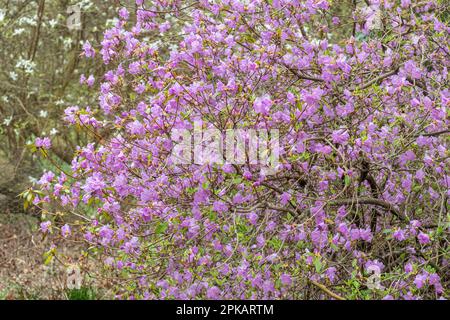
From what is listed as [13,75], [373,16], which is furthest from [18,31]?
[373,16]

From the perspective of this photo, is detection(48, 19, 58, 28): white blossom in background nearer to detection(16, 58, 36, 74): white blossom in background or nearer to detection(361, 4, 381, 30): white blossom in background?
detection(16, 58, 36, 74): white blossom in background

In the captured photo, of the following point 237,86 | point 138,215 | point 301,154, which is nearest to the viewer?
point 237,86

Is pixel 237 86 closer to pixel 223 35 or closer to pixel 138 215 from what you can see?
pixel 223 35

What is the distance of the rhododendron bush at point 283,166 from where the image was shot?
10.8ft

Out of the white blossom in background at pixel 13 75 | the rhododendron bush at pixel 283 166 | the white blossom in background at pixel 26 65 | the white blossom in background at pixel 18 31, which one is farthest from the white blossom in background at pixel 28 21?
the rhododendron bush at pixel 283 166

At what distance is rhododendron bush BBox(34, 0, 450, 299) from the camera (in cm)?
328

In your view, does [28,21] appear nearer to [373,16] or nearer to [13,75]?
[13,75]

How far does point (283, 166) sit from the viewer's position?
10.9 ft

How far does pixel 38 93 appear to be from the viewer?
321 inches

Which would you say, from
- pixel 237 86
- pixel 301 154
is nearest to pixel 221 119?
pixel 237 86

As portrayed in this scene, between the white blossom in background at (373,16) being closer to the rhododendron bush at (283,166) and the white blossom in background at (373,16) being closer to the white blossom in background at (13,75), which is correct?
the rhododendron bush at (283,166)

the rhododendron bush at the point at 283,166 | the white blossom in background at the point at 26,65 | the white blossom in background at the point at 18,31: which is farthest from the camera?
the white blossom in background at the point at 26,65
